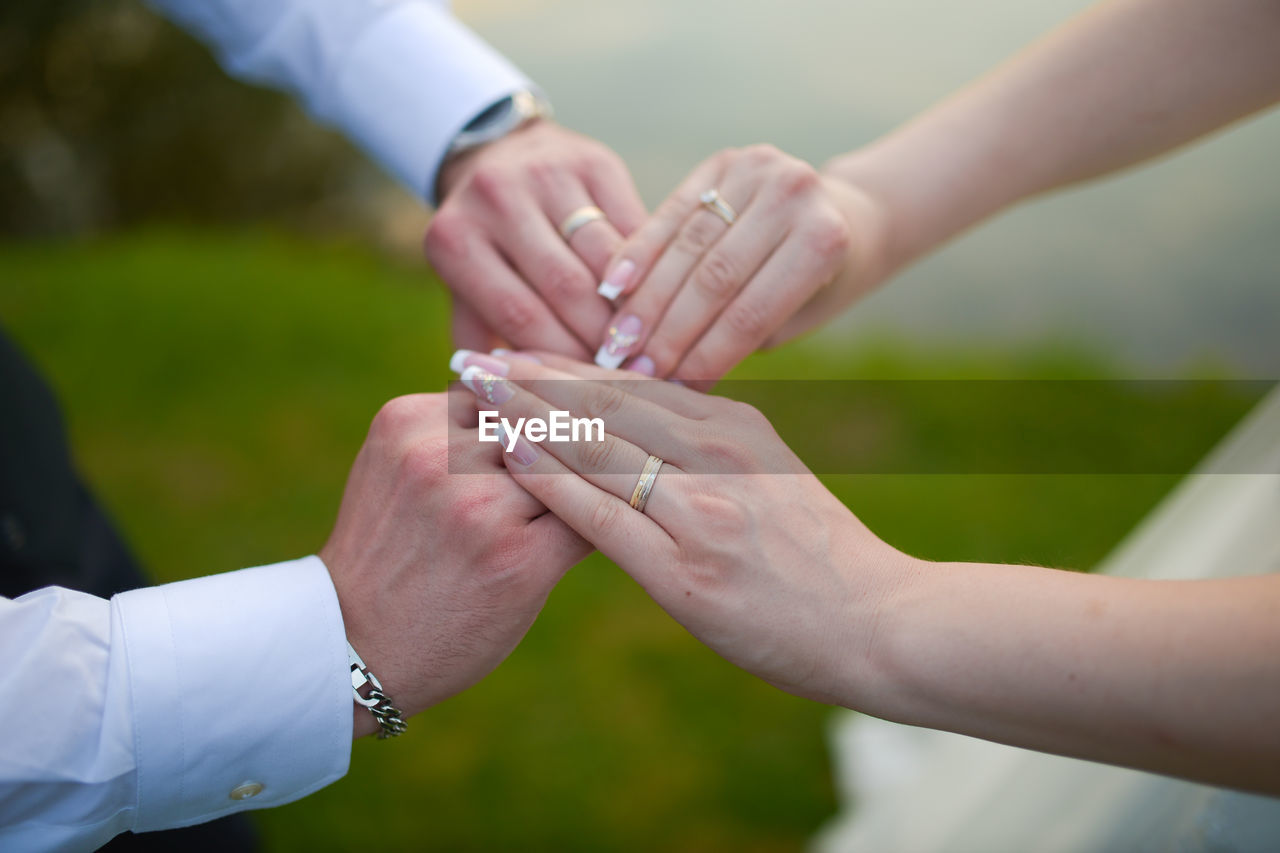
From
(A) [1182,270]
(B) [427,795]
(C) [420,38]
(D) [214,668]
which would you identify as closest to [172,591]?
(D) [214,668]

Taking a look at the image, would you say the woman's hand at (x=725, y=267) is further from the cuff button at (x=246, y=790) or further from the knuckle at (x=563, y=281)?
the cuff button at (x=246, y=790)

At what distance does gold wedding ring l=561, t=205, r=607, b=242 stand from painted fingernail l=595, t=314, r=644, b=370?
0.22 m

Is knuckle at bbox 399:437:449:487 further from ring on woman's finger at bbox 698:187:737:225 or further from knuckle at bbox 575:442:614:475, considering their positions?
ring on woman's finger at bbox 698:187:737:225

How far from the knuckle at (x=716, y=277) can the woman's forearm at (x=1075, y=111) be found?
0.39 meters

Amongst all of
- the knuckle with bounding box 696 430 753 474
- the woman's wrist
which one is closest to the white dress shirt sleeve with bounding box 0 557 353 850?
the knuckle with bounding box 696 430 753 474

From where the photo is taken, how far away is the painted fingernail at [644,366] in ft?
5.03

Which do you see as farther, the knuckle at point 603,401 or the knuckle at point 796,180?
the knuckle at point 796,180

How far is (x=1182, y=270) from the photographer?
13.1 feet

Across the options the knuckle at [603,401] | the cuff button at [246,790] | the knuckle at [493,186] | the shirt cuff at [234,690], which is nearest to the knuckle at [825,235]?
the knuckle at [603,401]

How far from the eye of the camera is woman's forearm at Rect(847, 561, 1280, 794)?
894 mm

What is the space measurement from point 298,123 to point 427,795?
5.02 m

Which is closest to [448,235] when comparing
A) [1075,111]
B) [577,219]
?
[577,219]

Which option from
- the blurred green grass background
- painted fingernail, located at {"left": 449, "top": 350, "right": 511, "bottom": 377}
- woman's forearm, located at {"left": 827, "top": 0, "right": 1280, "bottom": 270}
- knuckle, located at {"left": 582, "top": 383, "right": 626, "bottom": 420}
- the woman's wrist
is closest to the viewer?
the woman's wrist

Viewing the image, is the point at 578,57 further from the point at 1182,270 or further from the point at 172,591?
the point at 172,591
